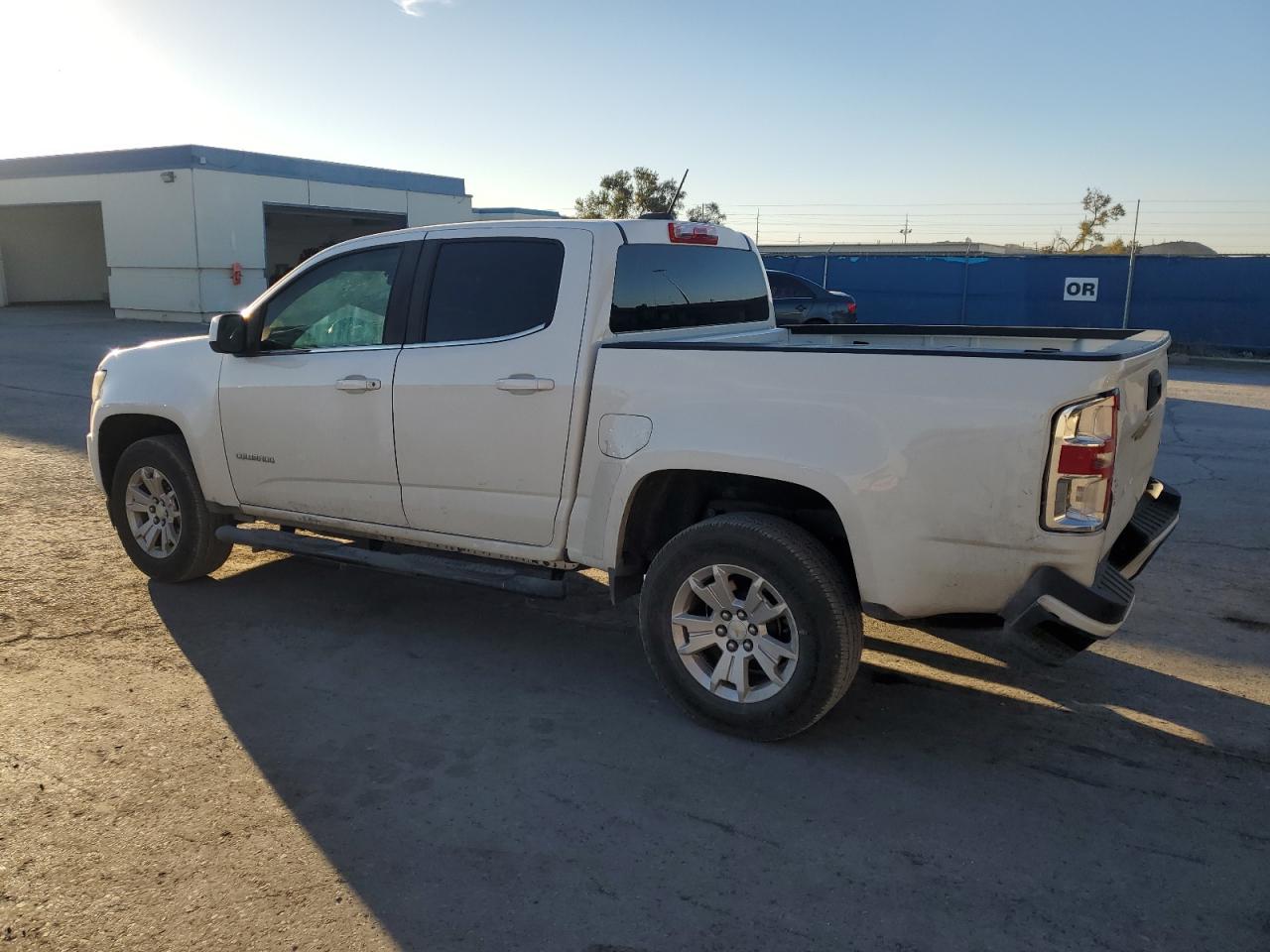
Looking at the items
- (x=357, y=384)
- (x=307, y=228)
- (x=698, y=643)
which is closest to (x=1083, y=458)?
(x=698, y=643)

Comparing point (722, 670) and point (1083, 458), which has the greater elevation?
point (1083, 458)

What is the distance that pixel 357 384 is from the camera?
16.1 ft

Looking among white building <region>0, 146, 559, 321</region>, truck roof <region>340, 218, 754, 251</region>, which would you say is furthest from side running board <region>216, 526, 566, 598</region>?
white building <region>0, 146, 559, 321</region>

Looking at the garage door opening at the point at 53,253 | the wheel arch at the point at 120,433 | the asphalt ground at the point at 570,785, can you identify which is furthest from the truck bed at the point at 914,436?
the garage door opening at the point at 53,253

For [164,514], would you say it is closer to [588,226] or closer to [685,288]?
[588,226]

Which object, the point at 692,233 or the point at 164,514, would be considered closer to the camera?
the point at 692,233

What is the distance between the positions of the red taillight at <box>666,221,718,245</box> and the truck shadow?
6.48 feet

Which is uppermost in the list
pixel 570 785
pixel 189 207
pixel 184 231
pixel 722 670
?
pixel 189 207

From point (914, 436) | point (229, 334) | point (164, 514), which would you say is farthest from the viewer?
point (164, 514)

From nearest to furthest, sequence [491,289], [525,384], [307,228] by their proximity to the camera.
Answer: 1. [525,384]
2. [491,289]
3. [307,228]

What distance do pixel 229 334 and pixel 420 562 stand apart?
1587 mm

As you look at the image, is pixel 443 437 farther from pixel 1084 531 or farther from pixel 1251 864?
pixel 1251 864

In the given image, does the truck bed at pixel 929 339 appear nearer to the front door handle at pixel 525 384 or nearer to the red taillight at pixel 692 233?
the front door handle at pixel 525 384

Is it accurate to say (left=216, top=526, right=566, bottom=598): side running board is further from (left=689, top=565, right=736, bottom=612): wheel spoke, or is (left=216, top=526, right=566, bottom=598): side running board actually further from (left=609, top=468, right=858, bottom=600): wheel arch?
(left=689, top=565, right=736, bottom=612): wheel spoke
